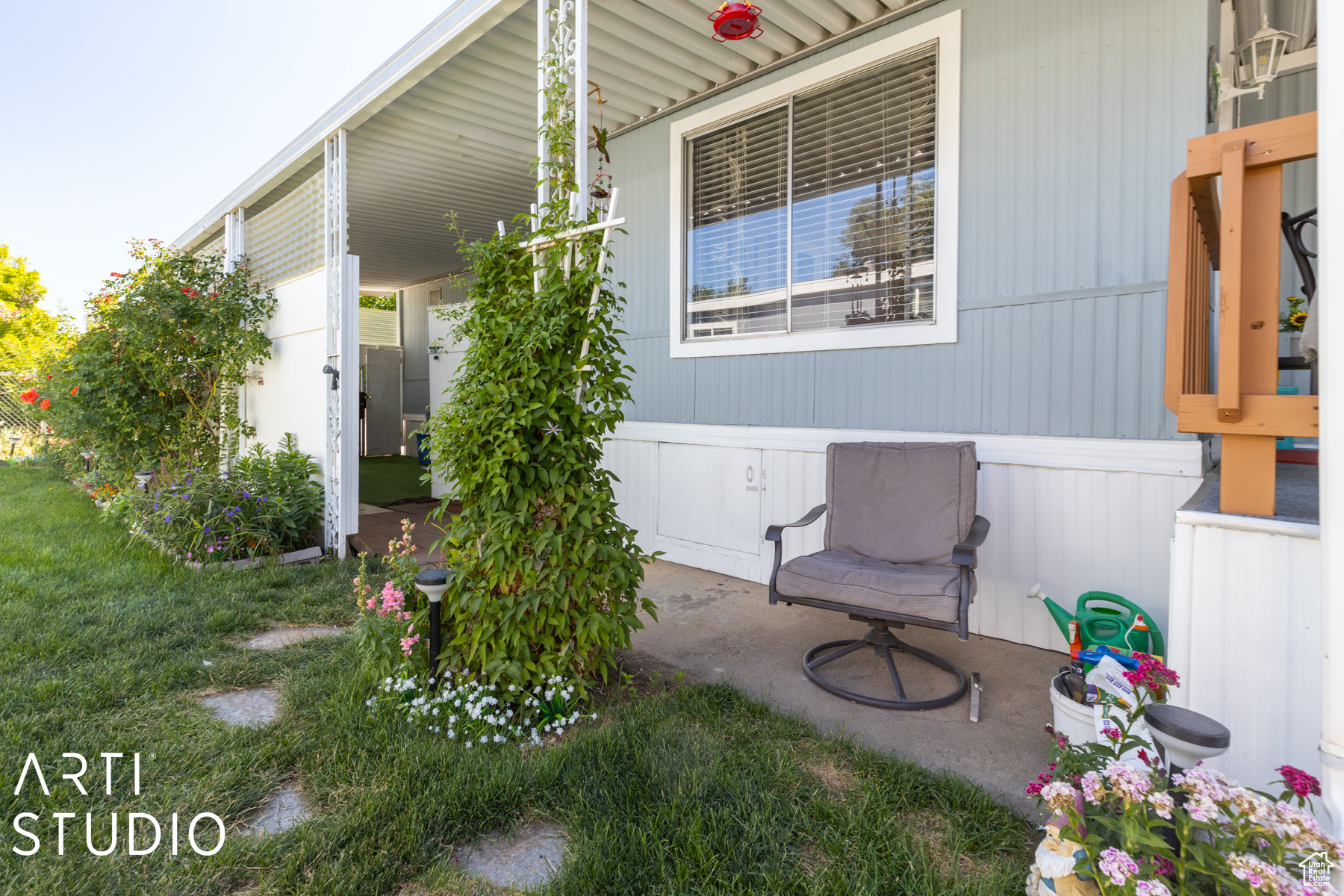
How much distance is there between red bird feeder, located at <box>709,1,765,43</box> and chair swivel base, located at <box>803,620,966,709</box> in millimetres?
2638

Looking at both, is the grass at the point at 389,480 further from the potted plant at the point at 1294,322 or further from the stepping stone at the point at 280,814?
the potted plant at the point at 1294,322

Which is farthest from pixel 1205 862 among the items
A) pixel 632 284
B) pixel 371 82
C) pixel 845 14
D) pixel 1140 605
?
pixel 371 82

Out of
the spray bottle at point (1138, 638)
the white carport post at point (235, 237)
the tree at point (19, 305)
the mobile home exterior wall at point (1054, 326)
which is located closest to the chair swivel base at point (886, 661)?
the spray bottle at point (1138, 638)

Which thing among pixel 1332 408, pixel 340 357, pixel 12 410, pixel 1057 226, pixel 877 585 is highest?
pixel 1057 226

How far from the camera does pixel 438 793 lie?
1.74 metres

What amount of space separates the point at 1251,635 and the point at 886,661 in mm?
1280

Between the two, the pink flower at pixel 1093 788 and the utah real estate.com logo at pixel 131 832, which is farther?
the utah real estate.com logo at pixel 131 832

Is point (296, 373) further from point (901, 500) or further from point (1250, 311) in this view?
point (1250, 311)

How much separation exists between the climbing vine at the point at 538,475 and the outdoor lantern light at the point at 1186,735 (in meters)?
1.47

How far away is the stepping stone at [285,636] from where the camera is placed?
291cm

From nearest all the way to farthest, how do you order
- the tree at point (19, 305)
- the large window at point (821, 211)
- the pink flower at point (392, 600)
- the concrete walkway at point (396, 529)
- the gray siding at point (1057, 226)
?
the pink flower at point (392, 600)
the gray siding at point (1057, 226)
the large window at point (821, 211)
the concrete walkway at point (396, 529)
the tree at point (19, 305)

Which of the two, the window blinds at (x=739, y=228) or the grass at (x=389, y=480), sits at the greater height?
the window blinds at (x=739, y=228)

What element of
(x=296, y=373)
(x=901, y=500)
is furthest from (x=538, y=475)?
(x=296, y=373)

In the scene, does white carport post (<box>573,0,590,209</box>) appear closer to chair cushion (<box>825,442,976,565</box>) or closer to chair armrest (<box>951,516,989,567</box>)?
chair cushion (<box>825,442,976,565</box>)
